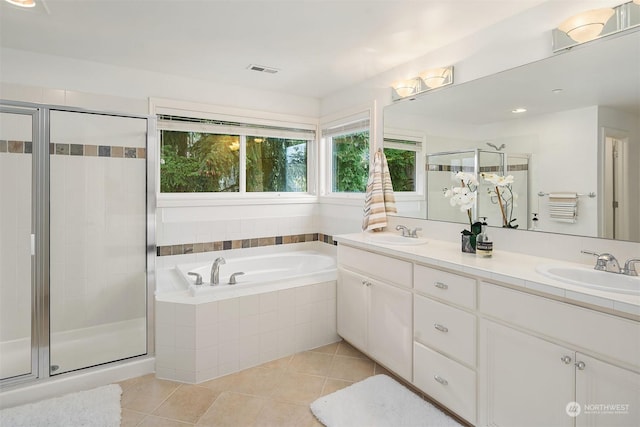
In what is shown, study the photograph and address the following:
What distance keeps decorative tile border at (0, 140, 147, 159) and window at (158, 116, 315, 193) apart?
0.57 m

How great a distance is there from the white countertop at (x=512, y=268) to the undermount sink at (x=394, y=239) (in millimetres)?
62

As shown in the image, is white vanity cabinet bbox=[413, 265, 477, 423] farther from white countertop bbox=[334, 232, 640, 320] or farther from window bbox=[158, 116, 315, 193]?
window bbox=[158, 116, 315, 193]

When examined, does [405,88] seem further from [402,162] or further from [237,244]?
[237,244]

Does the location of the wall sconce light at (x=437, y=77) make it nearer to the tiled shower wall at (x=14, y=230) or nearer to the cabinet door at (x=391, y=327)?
the cabinet door at (x=391, y=327)

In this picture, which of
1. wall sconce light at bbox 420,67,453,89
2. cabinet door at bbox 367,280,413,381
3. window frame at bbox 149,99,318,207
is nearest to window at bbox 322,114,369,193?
window frame at bbox 149,99,318,207

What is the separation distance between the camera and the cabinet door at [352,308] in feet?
8.19

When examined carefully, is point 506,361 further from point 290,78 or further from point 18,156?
point 18,156

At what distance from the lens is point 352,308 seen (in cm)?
263

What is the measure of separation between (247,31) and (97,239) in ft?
6.40

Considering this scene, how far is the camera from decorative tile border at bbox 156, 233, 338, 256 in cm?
321

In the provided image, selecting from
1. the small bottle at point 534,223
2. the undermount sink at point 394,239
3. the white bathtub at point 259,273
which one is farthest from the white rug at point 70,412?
the small bottle at point 534,223

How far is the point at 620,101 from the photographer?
63.5 inches

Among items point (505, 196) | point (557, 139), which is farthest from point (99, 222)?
point (557, 139)

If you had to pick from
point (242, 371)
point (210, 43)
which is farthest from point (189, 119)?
point (242, 371)
